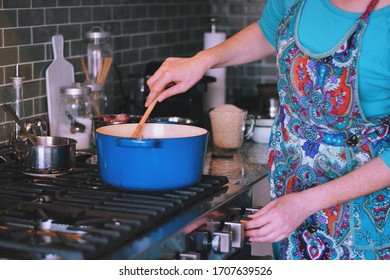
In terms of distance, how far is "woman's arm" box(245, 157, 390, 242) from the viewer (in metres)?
1.88

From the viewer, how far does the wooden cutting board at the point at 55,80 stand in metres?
2.71

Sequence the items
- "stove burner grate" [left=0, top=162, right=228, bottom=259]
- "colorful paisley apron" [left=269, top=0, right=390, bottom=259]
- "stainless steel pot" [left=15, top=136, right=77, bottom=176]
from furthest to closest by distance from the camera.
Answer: "stainless steel pot" [left=15, top=136, right=77, bottom=176] < "colorful paisley apron" [left=269, top=0, right=390, bottom=259] < "stove burner grate" [left=0, top=162, right=228, bottom=259]

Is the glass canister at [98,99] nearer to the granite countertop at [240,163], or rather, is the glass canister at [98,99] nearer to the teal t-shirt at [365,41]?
the granite countertop at [240,163]

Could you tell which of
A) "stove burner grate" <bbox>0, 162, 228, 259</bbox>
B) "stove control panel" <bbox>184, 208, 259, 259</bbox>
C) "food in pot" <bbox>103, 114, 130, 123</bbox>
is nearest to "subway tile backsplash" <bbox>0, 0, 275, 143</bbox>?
"food in pot" <bbox>103, 114, 130, 123</bbox>

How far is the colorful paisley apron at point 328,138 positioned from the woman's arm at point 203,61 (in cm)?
19

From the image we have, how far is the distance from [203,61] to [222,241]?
55cm

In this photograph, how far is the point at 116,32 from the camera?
3178 mm

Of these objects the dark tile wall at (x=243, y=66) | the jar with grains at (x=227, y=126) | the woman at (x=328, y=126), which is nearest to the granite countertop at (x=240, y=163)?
the jar with grains at (x=227, y=126)

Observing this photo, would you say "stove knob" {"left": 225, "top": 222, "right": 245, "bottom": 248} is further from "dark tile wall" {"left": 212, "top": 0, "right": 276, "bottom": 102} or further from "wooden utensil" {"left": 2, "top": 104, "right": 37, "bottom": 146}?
"dark tile wall" {"left": 212, "top": 0, "right": 276, "bottom": 102}

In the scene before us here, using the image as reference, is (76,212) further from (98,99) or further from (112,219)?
(98,99)

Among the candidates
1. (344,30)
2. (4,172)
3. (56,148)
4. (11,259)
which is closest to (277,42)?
(344,30)

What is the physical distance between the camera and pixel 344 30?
2012 mm

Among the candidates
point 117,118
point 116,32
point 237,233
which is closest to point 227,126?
point 117,118

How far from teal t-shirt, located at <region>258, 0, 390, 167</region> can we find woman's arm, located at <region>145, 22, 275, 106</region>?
10.4 inches
